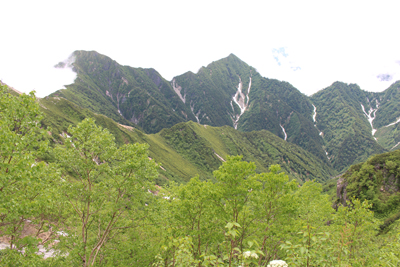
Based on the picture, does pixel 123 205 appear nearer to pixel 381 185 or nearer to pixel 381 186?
pixel 381 186

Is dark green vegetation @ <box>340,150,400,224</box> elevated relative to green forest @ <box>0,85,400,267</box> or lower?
lower

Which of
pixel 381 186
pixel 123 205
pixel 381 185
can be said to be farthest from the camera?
pixel 381 185

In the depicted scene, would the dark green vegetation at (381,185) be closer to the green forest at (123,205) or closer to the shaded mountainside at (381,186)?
the shaded mountainside at (381,186)

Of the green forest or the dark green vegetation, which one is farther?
the dark green vegetation

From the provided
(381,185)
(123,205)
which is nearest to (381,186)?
(381,185)

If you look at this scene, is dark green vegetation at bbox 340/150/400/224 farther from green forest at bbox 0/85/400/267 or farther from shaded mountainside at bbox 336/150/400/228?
green forest at bbox 0/85/400/267

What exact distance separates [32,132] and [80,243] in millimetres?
10337

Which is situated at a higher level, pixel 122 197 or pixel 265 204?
pixel 122 197

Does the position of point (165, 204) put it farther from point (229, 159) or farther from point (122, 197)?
point (229, 159)

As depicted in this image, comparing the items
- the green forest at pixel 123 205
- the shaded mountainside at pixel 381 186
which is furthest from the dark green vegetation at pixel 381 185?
the green forest at pixel 123 205

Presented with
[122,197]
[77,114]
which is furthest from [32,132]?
[77,114]

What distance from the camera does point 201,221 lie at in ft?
68.1

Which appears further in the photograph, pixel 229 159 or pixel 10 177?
pixel 229 159

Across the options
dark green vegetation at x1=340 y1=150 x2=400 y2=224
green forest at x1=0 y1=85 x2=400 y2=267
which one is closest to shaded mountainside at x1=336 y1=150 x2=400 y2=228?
dark green vegetation at x1=340 y1=150 x2=400 y2=224
